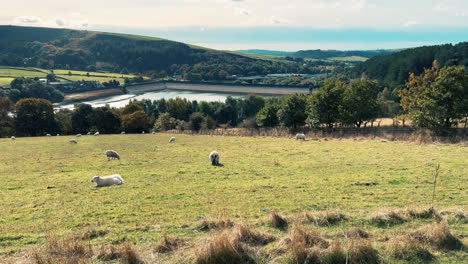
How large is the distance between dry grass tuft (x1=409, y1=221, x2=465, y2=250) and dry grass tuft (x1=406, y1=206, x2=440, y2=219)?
1787mm

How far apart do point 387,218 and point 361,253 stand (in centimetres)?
284

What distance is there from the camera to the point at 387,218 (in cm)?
893

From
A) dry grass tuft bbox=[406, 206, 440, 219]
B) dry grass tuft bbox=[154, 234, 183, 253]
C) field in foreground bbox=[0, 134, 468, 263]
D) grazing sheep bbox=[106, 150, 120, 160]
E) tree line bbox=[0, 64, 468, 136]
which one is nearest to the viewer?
dry grass tuft bbox=[154, 234, 183, 253]

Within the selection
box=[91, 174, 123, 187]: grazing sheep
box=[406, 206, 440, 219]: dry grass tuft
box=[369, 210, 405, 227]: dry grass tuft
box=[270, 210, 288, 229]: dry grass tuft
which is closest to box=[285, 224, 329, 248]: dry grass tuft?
box=[270, 210, 288, 229]: dry grass tuft

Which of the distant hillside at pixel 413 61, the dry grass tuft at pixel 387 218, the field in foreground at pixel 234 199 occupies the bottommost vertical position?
the field in foreground at pixel 234 199

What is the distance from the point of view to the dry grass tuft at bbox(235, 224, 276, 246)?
760cm

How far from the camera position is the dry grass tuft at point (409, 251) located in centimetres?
675

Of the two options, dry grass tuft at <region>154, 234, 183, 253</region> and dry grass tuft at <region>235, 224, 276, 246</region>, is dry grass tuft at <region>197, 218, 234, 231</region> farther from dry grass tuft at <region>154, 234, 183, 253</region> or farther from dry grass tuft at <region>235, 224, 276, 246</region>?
dry grass tuft at <region>154, 234, 183, 253</region>

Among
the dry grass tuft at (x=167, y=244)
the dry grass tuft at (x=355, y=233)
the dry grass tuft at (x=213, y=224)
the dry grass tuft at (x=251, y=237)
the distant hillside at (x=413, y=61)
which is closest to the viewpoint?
the dry grass tuft at (x=167, y=244)

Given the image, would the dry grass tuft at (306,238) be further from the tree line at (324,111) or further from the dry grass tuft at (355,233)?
the tree line at (324,111)

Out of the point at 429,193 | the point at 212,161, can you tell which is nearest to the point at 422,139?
the point at 429,193

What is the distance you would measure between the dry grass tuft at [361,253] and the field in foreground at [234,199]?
20cm

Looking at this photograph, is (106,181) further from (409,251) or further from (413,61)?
(413,61)

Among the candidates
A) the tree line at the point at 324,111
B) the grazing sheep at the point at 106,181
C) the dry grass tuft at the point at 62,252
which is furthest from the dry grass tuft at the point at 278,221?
the tree line at the point at 324,111
